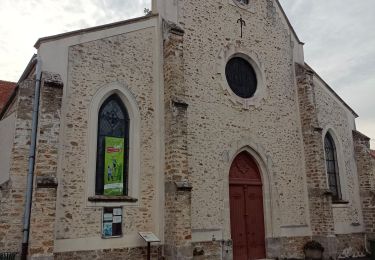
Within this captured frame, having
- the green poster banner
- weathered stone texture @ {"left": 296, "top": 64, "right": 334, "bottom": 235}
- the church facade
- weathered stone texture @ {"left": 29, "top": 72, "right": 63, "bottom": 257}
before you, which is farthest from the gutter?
weathered stone texture @ {"left": 296, "top": 64, "right": 334, "bottom": 235}

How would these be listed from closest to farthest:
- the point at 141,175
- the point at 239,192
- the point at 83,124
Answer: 1. the point at 83,124
2. the point at 141,175
3. the point at 239,192

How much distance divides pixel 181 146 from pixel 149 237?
8.56 ft

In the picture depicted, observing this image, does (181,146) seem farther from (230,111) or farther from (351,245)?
(351,245)

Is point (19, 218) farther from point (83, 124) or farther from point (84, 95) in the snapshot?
point (84, 95)

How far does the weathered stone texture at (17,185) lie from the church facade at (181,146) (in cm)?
2

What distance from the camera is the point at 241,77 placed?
13.8m

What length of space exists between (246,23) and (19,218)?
1037cm

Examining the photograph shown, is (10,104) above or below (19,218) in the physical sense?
above

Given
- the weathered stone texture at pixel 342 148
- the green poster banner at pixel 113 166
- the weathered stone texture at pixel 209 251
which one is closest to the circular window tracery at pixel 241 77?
the weathered stone texture at pixel 342 148

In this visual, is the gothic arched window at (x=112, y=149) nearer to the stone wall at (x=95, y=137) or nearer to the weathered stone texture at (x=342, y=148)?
the stone wall at (x=95, y=137)

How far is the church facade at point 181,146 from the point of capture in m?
9.07

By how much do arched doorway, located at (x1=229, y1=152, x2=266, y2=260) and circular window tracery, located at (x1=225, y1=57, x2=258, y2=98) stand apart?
2.31 metres

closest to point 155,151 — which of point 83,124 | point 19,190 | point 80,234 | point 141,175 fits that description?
point 141,175

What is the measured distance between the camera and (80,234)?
9.23m
